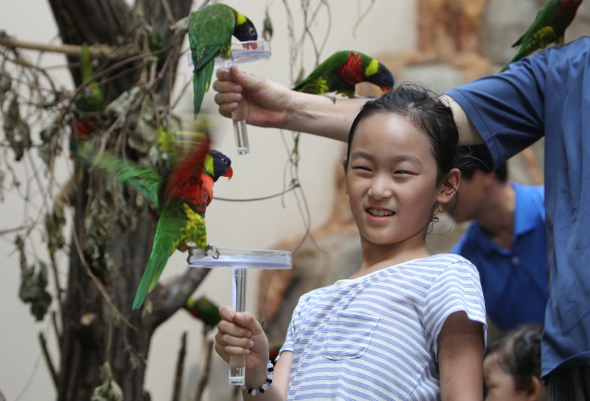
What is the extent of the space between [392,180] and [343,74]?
0.75m

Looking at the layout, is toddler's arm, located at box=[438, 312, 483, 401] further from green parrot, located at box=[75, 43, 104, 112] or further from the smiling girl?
green parrot, located at box=[75, 43, 104, 112]

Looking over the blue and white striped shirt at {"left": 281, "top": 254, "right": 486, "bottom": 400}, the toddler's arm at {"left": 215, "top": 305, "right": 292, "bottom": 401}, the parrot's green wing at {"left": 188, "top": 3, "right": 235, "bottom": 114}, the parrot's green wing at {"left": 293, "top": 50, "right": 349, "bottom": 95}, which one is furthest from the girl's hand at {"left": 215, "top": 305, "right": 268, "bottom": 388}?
the parrot's green wing at {"left": 293, "top": 50, "right": 349, "bottom": 95}

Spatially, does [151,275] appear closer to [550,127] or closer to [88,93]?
[550,127]

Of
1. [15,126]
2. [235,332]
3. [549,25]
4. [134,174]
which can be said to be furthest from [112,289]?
[549,25]

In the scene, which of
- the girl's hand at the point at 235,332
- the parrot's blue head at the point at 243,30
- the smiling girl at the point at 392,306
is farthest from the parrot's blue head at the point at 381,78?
the girl's hand at the point at 235,332

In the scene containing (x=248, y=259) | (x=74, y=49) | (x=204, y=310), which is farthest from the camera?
(x=204, y=310)

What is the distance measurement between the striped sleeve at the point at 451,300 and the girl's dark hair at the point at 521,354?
2.46ft

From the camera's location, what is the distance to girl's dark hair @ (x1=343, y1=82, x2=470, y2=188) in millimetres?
776

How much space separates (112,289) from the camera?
61.2 inches

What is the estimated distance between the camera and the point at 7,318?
2.54m

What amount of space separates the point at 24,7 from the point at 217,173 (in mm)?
2227

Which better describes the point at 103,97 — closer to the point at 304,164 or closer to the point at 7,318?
the point at 7,318

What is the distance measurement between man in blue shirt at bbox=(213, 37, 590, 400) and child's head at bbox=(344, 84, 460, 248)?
22cm

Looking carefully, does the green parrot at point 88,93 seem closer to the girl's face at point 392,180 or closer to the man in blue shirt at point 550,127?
the man in blue shirt at point 550,127
